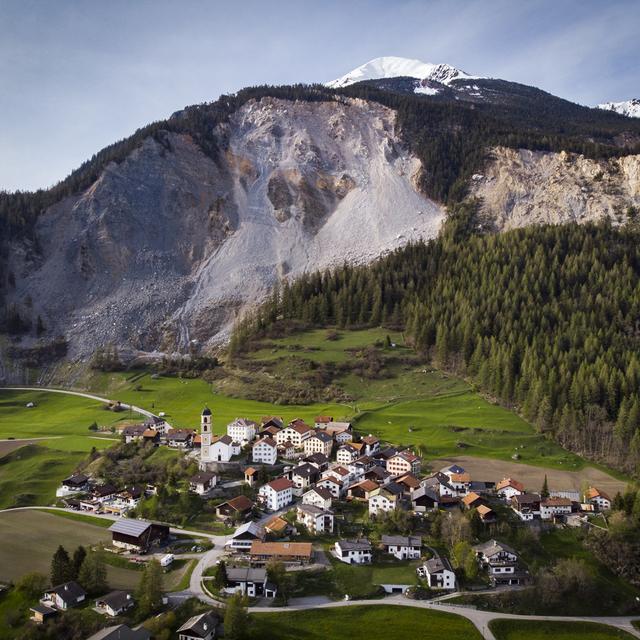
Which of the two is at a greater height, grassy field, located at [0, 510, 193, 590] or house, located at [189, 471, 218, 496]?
house, located at [189, 471, 218, 496]

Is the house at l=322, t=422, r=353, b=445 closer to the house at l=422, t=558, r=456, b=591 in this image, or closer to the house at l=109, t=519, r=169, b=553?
the house at l=109, t=519, r=169, b=553

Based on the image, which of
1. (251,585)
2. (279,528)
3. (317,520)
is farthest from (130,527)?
(317,520)

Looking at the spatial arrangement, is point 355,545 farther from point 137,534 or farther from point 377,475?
point 137,534

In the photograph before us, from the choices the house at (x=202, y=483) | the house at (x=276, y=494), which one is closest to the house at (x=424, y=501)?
the house at (x=276, y=494)

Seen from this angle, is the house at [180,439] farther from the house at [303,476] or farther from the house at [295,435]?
the house at [303,476]

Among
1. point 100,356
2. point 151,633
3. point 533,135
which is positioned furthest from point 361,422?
point 533,135

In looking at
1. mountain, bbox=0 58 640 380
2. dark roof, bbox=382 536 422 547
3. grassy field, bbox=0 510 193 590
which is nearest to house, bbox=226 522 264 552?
grassy field, bbox=0 510 193 590
